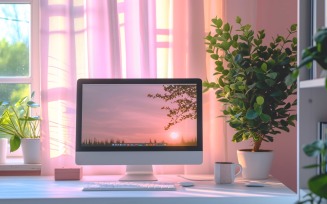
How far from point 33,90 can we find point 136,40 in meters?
0.70

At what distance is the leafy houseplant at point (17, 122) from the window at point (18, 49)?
0.16 metres

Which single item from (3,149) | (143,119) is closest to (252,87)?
(143,119)

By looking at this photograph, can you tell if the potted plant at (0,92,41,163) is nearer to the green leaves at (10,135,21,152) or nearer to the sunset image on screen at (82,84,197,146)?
the green leaves at (10,135,21,152)

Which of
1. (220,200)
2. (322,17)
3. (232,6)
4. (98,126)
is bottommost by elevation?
(220,200)

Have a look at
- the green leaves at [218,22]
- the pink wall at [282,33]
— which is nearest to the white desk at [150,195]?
the pink wall at [282,33]

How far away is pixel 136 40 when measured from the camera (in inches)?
109

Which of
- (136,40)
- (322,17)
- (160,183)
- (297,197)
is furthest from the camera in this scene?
(136,40)

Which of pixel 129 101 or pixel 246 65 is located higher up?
pixel 246 65

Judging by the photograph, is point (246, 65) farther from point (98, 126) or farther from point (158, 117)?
point (98, 126)

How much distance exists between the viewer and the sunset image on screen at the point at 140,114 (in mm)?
2492

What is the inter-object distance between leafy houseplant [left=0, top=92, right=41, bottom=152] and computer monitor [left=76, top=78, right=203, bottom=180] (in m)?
0.38

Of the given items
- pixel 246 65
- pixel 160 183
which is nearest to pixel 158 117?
pixel 160 183

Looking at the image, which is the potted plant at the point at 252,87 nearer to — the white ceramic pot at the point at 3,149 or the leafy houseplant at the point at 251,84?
the leafy houseplant at the point at 251,84

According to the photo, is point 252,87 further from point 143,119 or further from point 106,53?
point 106,53
